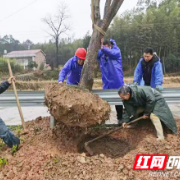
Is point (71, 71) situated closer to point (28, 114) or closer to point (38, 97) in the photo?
point (38, 97)

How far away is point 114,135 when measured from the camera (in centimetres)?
417

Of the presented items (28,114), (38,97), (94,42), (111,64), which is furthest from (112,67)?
(28,114)

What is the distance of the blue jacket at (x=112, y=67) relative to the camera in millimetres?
4230

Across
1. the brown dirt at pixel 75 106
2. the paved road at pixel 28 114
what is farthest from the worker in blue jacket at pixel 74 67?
the paved road at pixel 28 114

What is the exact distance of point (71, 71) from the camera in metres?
4.36

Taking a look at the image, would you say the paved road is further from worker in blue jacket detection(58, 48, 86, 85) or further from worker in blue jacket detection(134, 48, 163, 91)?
worker in blue jacket detection(58, 48, 86, 85)

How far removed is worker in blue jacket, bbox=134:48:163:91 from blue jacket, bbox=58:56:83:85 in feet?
3.98

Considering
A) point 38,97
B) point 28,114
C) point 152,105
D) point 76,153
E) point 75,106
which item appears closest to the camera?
point 75,106

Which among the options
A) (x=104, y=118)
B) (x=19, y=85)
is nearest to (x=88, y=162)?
(x=104, y=118)

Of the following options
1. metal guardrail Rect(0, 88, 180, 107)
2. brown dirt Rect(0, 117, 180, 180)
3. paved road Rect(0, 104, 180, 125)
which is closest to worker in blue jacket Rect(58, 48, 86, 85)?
metal guardrail Rect(0, 88, 180, 107)

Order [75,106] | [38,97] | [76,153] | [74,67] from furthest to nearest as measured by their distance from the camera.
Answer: [38,97]
[74,67]
[76,153]
[75,106]

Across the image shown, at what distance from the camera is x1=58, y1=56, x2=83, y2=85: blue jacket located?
13.5ft

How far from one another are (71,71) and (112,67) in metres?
0.84

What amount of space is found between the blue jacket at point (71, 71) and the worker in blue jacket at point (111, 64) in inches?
18.8
